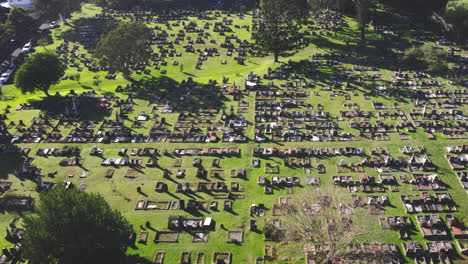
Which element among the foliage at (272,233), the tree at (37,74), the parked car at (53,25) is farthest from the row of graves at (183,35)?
the foliage at (272,233)

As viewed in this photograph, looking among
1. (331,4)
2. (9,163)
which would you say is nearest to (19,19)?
(9,163)

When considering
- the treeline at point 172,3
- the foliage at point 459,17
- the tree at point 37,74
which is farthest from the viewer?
the treeline at point 172,3

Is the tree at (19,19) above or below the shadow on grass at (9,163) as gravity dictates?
above

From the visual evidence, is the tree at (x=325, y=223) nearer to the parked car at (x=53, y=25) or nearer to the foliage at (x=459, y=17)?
the foliage at (x=459, y=17)

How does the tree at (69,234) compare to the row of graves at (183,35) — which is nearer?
the tree at (69,234)

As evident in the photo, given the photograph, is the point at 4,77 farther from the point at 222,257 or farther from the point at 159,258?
the point at 222,257

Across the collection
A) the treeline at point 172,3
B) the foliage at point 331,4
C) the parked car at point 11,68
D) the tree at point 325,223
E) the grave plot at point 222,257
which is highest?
the foliage at point 331,4

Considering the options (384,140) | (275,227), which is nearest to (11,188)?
(275,227)
